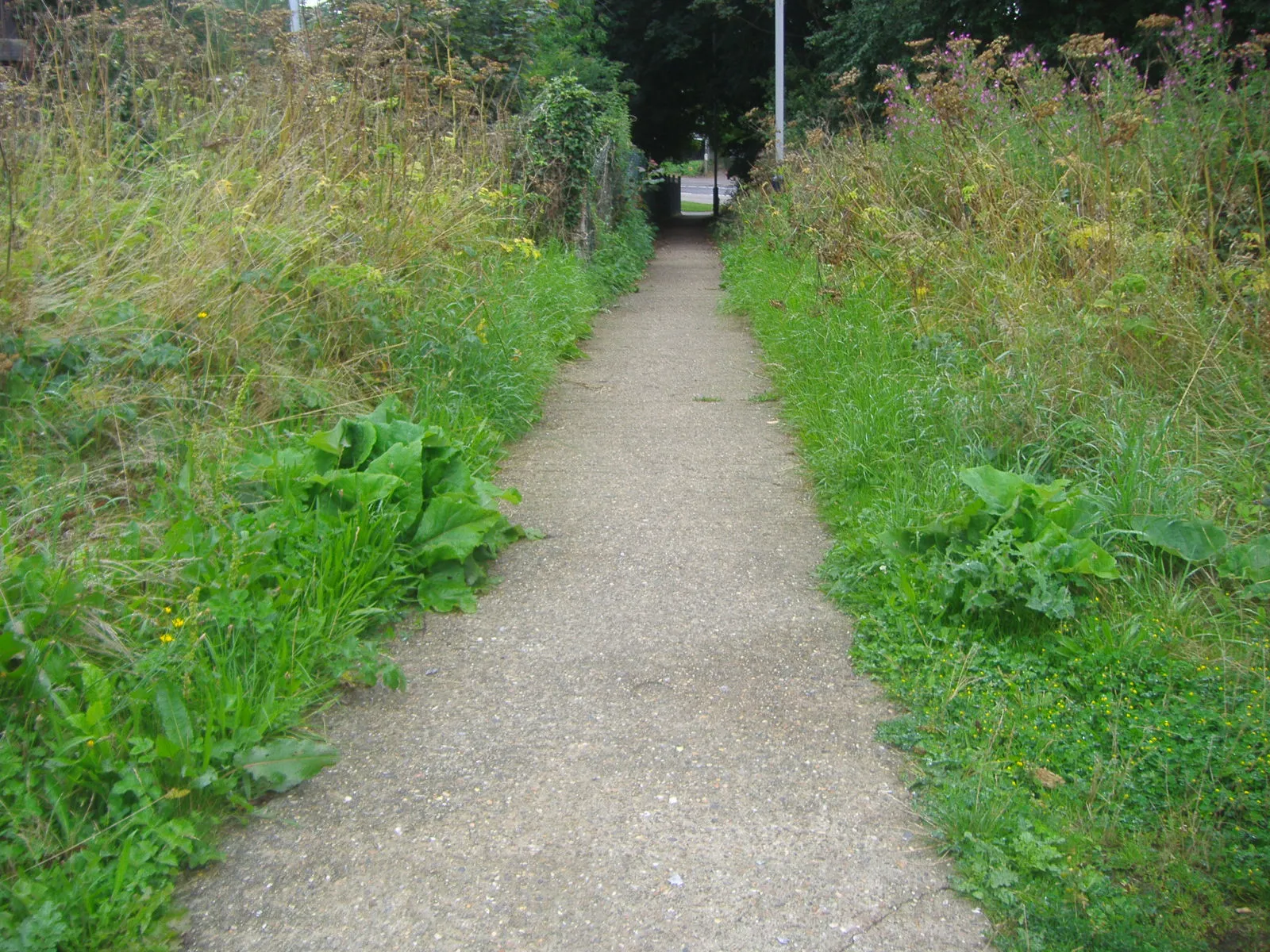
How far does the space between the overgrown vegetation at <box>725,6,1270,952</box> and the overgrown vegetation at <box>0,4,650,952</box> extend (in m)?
1.86

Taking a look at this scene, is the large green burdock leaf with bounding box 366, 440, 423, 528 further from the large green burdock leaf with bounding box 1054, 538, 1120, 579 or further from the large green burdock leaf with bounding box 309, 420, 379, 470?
the large green burdock leaf with bounding box 1054, 538, 1120, 579

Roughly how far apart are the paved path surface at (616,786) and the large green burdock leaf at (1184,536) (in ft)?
3.92

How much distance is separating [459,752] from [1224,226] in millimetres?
5164

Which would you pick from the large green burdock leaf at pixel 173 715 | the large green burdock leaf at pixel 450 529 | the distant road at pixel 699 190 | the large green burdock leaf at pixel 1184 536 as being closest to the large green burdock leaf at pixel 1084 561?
the large green burdock leaf at pixel 1184 536

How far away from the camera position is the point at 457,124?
28.3 ft

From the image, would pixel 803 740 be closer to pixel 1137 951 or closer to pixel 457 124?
pixel 1137 951

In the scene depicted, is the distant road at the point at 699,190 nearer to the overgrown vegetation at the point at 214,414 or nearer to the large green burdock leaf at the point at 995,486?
the overgrown vegetation at the point at 214,414

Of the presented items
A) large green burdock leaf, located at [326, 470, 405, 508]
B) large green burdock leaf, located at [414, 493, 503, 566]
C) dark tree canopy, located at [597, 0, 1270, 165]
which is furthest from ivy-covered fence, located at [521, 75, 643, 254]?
dark tree canopy, located at [597, 0, 1270, 165]

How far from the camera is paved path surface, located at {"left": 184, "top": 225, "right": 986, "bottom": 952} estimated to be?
2736 mm

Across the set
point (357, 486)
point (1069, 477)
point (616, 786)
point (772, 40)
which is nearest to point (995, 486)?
point (1069, 477)

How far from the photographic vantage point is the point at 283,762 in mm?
3242

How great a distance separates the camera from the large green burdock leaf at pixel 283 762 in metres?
3.20

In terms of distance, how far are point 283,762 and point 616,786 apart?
968mm

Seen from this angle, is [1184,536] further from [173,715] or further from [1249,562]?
[173,715]
